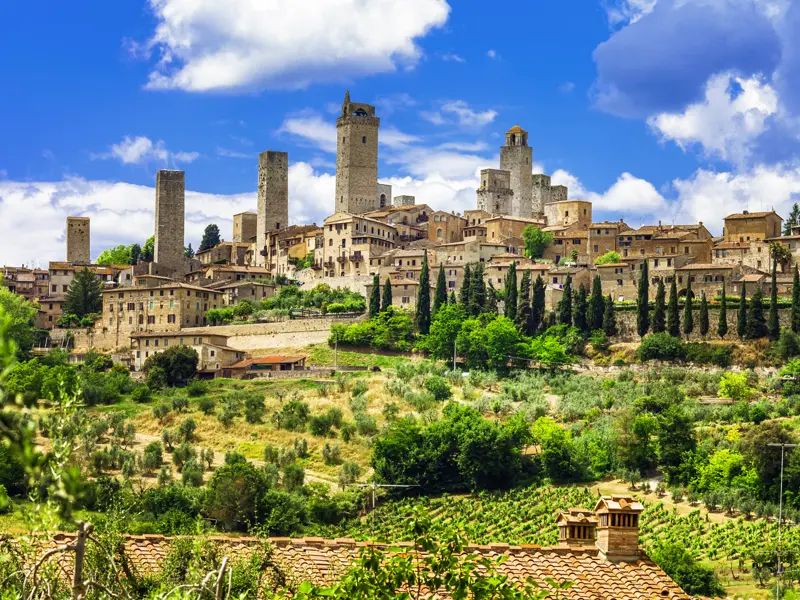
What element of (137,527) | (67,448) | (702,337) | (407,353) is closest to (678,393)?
(702,337)

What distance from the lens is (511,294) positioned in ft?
268

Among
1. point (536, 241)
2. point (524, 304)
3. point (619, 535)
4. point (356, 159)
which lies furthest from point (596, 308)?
point (619, 535)

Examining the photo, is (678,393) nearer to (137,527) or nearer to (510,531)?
(510,531)

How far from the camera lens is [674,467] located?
2254 inches

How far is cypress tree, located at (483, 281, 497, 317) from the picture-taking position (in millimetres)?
82312

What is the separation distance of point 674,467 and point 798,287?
20.7 m

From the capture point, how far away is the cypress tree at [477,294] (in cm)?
8188

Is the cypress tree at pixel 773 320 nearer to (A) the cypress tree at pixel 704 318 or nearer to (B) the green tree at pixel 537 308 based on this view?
(A) the cypress tree at pixel 704 318

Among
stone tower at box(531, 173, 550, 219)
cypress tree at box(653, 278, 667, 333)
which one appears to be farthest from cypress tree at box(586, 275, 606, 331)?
stone tower at box(531, 173, 550, 219)

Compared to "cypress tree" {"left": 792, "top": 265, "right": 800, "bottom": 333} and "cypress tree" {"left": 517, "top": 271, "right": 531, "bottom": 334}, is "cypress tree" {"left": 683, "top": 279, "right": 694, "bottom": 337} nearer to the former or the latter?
"cypress tree" {"left": 792, "top": 265, "right": 800, "bottom": 333}

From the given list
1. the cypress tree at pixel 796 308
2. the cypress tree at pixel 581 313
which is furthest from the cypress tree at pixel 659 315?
the cypress tree at pixel 796 308

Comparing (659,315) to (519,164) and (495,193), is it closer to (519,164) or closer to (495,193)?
(495,193)

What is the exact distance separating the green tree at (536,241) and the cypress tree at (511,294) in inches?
513

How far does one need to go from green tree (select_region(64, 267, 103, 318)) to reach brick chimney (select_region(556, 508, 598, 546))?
2894 inches
